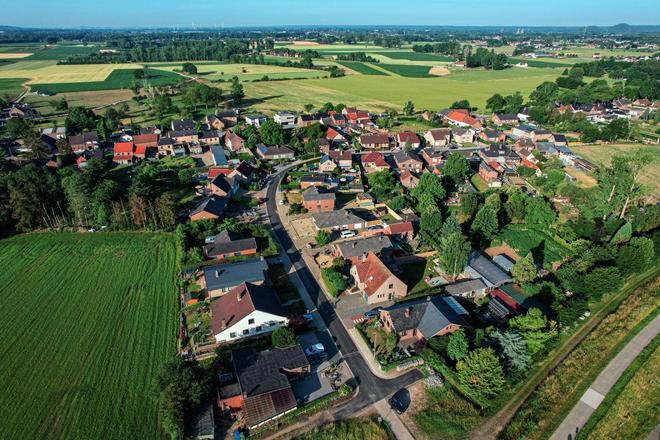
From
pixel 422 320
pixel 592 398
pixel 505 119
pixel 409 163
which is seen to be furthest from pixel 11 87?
pixel 592 398

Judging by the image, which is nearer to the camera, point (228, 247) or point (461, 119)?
point (228, 247)

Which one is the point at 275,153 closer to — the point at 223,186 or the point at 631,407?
the point at 223,186

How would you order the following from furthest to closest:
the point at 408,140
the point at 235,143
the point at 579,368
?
the point at 408,140 < the point at 235,143 < the point at 579,368

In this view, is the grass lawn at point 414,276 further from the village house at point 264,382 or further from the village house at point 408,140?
the village house at point 408,140

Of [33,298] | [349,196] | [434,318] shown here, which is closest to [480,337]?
[434,318]

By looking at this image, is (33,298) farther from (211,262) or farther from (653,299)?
(653,299)

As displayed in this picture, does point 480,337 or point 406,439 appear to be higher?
point 480,337
